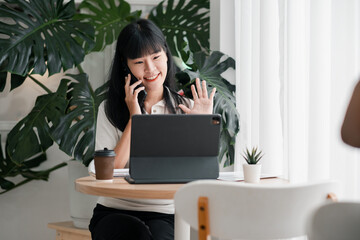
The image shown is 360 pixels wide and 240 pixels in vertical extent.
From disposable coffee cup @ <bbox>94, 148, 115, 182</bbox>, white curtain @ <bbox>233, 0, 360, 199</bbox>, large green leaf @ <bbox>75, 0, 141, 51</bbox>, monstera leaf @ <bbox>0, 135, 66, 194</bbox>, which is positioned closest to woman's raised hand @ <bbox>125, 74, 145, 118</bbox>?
disposable coffee cup @ <bbox>94, 148, 115, 182</bbox>

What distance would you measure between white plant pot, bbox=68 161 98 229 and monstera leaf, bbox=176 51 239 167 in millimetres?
924

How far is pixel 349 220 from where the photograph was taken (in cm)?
110

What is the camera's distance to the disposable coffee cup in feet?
5.87

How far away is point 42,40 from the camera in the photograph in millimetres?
3371

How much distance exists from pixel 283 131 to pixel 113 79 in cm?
88

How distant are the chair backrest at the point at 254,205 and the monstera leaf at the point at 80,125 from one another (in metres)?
1.93

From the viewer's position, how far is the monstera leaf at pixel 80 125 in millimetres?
3172

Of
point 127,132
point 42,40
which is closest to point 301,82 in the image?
point 127,132

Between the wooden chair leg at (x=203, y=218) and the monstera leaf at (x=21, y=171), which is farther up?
the wooden chair leg at (x=203, y=218)

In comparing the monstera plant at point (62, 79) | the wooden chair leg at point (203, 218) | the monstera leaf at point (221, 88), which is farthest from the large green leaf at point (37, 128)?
the wooden chair leg at point (203, 218)

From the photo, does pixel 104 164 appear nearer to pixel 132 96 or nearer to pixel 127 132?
pixel 127 132

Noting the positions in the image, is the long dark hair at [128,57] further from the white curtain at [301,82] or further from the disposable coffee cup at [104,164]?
the disposable coffee cup at [104,164]

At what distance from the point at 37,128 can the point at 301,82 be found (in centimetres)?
193

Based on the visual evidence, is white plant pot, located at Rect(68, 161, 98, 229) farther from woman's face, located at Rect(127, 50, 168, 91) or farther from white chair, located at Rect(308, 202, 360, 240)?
Result: white chair, located at Rect(308, 202, 360, 240)
